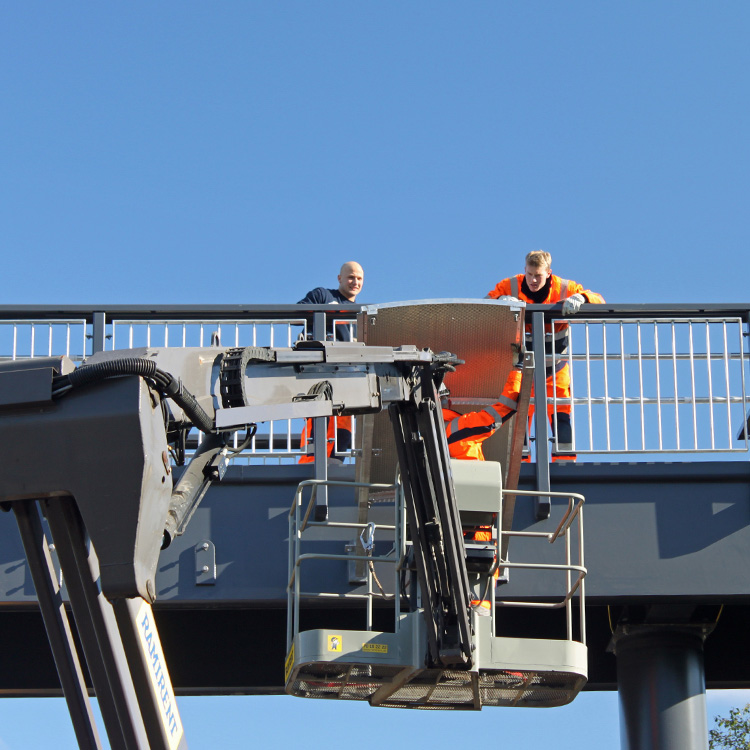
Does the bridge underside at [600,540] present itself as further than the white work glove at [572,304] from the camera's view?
No

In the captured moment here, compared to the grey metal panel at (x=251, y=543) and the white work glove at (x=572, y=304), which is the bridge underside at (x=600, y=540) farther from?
the white work glove at (x=572, y=304)

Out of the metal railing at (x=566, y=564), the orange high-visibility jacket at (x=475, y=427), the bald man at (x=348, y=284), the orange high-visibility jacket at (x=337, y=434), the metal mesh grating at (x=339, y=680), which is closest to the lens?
the metal mesh grating at (x=339, y=680)

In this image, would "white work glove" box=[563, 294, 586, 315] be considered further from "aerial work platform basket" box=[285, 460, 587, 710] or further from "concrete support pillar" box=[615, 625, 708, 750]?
"concrete support pillar" box=[615, 625, 708, 750]

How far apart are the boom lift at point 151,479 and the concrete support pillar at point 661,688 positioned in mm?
2102

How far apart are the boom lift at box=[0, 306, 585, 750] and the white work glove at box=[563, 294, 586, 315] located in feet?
7.34

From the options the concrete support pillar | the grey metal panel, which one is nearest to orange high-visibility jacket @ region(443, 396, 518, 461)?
the grey metal panel

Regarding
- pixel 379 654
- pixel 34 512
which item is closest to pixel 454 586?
pixel 379 654

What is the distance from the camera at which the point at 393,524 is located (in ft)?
33.4

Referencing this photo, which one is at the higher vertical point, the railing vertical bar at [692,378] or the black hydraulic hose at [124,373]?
the railing vertical bar at [692,378]

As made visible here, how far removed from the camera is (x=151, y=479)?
5250 millimetres

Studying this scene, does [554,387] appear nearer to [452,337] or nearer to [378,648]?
[452,337]

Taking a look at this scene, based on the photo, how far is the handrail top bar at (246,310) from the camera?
10688mm

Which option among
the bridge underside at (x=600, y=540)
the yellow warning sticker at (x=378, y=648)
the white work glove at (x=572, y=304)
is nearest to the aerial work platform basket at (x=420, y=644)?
the yellow warning sticker at (x=378, y=648)

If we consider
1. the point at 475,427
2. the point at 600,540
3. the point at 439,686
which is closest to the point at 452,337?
the point at 475,427
